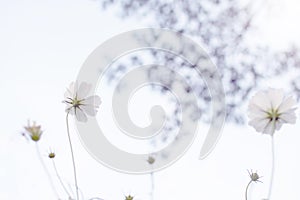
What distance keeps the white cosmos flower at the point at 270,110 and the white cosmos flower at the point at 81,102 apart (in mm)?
272

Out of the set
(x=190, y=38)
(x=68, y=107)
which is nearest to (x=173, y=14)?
(x=190, y=38)

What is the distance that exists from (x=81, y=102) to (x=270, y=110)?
317 millimetres

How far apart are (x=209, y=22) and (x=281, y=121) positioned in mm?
1198

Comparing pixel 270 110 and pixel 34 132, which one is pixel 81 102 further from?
pixel 270 110

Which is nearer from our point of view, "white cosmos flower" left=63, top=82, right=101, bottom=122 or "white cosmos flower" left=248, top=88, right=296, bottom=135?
"white cosmos flower" left=248, top=88, right=296, bottom=135

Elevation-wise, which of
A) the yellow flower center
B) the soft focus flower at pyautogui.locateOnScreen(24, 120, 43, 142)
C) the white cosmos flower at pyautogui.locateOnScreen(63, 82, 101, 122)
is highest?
the white cosmos flower at pyautogui.locateOnScreen(63, 82, 101, 122)

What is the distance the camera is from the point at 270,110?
0.71m

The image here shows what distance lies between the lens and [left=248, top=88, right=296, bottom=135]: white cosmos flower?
70 centimetres

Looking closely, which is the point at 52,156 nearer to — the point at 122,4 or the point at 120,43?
the point at 120,43

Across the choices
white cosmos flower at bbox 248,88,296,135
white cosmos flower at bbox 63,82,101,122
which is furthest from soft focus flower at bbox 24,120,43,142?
white cosmos flower at bbox 248,88,296,135

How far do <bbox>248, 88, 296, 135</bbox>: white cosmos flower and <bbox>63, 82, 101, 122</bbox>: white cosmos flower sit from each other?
27cm

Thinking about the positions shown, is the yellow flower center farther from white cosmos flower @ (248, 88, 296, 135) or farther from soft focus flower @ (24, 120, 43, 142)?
soft focus flower @ (24, 120, 43, 142)

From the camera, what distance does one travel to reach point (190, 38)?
181 centimetres

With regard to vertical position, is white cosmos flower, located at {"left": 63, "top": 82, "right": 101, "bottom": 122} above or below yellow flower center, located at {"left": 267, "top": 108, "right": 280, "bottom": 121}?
above
